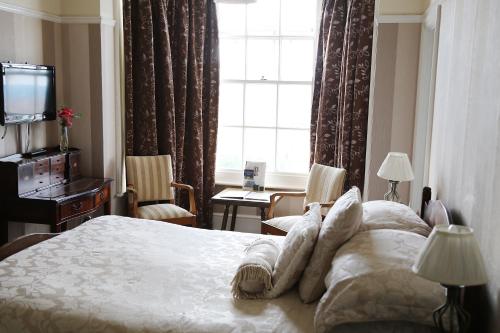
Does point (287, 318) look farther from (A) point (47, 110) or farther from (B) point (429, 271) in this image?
(A) point (47, 110)

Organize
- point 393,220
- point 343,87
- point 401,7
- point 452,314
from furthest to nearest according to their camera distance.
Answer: point 343,87
point 401,7
point 393,220
point 452,314

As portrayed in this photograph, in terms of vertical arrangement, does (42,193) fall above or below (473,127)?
below

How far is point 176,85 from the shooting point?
5176 millimetres

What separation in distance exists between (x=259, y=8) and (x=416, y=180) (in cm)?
251

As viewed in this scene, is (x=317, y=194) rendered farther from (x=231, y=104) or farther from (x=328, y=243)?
(x=328, y=243)

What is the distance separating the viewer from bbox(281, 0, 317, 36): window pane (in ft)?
17.1

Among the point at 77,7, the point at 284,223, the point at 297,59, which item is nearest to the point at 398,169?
the point at 284,223

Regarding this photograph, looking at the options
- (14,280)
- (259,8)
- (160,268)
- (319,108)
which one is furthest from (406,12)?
(14,280)

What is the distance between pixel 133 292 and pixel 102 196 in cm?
230

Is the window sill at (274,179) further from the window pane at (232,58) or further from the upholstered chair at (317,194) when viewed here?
the window pane at (232,58)

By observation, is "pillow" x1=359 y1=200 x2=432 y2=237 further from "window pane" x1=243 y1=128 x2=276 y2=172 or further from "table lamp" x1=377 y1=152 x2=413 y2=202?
"window pane" x1=243 y1=128 x2=276 y2=172

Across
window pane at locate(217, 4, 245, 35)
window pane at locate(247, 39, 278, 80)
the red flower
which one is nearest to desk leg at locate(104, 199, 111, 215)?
the red flower

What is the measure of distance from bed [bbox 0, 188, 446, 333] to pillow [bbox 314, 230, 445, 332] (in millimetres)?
72

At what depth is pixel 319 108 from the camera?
4.94 metres
